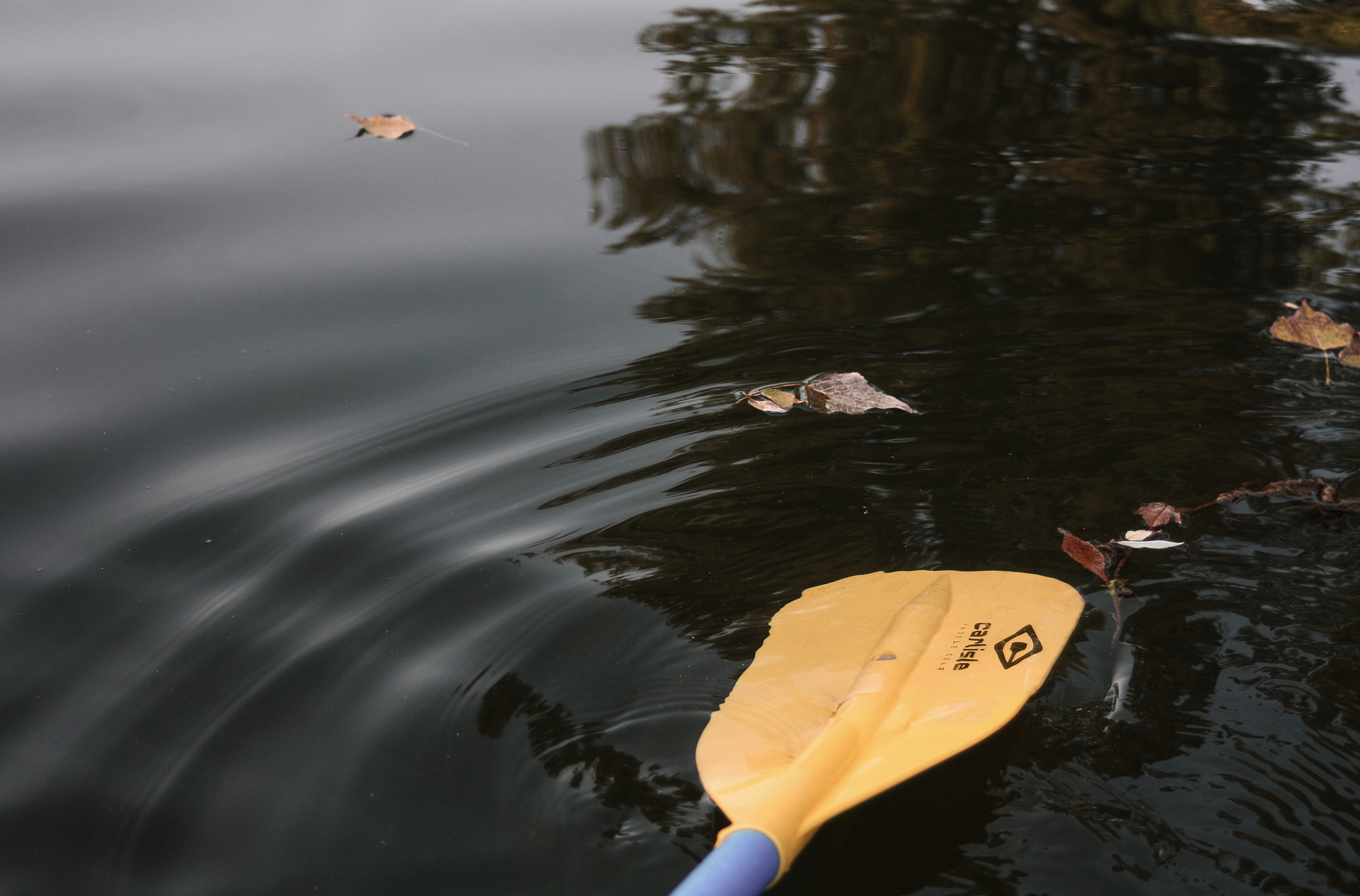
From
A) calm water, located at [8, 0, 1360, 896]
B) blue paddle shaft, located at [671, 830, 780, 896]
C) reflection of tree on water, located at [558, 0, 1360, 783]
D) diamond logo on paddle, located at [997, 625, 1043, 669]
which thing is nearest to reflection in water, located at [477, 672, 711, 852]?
calm water, located at [8, 0, 1360, 896]

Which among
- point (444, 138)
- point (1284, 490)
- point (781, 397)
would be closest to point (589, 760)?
point (781, 397)

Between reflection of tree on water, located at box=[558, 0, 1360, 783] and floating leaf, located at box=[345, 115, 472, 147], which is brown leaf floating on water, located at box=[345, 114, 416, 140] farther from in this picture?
reflection of tree on water, located at box=[558, 0, 1360, 783]

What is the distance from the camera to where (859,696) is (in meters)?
1.40

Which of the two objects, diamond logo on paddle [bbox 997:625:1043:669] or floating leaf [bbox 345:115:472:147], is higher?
floating leaf [bbox 345:115:472:147]

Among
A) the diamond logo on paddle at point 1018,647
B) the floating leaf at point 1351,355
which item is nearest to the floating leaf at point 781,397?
the diamond logo on paddle at point 1018,647

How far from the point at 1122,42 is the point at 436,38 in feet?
7.74

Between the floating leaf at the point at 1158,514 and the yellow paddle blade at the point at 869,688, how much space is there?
0.86ft

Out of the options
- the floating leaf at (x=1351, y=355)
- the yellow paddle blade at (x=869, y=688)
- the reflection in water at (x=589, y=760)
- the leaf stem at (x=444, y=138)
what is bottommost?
the reflection in water at (x=589, y=760)

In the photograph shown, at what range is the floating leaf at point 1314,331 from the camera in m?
2.09

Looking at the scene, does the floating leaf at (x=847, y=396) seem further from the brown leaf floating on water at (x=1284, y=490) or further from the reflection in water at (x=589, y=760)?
the reflection in water at (x=589, y=760)

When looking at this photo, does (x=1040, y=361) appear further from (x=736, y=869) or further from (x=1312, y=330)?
(x=736, y=869)

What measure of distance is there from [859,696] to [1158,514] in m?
0.67

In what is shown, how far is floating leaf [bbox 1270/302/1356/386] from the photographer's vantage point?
2.09m

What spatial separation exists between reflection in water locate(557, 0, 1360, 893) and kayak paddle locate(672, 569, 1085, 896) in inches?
2.3
